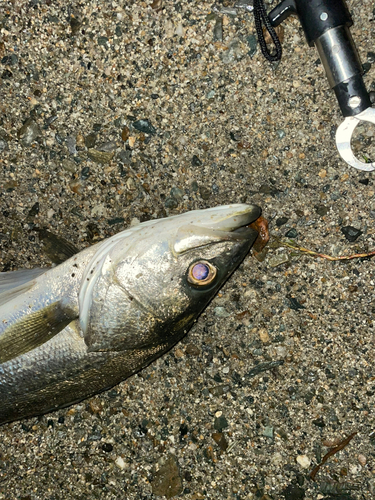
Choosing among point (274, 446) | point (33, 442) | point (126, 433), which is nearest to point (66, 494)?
point (33, 442)

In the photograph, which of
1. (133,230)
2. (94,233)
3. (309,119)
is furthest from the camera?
(94,233)

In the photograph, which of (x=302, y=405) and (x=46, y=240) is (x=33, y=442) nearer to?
(x=46, y=240)

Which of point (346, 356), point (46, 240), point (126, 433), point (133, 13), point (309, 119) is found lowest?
point (346, 356)

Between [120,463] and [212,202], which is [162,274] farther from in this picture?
[120,463]

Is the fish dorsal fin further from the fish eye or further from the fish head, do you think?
the fish eye

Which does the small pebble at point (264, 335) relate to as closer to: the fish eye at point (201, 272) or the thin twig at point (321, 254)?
the thin twig at point (321, 254)

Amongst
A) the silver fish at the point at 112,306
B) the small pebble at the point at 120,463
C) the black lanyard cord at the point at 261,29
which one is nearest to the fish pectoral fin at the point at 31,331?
the silver fish at the point at 112,306

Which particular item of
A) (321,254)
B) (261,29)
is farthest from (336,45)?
(321,254)
